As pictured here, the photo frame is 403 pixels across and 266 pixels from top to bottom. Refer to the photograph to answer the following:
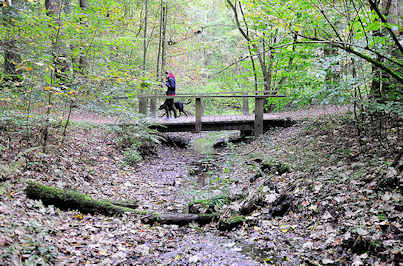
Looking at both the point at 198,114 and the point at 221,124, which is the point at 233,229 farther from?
the point at 221,124

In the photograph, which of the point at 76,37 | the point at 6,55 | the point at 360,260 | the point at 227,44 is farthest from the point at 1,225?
the point at 227,44

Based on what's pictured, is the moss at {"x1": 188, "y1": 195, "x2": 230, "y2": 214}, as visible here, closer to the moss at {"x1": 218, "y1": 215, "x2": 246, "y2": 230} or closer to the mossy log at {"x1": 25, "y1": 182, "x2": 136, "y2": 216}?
the moss at {"x1": 218, "y1": 215, "x2": 246, "y2": 230}

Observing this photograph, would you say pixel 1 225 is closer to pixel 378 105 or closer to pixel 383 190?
pixel 383 190

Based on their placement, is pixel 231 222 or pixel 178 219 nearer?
pixel 231 222

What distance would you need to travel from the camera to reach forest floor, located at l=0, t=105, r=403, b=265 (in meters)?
3.17

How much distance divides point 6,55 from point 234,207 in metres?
7.35

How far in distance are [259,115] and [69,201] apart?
28.7 feet

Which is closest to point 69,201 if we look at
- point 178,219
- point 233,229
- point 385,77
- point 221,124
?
point 178,219

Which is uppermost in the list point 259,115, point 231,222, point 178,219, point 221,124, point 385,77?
point 385,77

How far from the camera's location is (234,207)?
5277 millimetres

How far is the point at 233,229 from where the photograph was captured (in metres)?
4.62

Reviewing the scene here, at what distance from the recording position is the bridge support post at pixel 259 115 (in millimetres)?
11580

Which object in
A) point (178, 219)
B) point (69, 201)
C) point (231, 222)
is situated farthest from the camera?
point (178, 219)

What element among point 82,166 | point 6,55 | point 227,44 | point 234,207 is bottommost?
point 234,207
